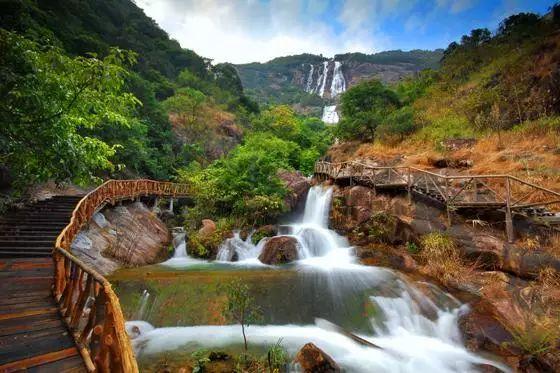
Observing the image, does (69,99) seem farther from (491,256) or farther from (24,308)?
(491,256)

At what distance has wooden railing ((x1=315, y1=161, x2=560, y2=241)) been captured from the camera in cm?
968

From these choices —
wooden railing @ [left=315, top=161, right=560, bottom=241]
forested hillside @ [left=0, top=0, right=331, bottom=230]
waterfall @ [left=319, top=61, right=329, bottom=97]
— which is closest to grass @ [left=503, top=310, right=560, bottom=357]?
wooden railing @ [left=315, top=161, right=560, bottom=241]

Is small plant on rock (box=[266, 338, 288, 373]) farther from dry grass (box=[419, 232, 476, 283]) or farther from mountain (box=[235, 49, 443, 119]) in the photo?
mountain (box=[235, 49, 443, 119])

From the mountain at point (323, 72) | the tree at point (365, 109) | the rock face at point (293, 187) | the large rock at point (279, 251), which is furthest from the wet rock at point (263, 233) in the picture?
the mountain at point (323, 72)

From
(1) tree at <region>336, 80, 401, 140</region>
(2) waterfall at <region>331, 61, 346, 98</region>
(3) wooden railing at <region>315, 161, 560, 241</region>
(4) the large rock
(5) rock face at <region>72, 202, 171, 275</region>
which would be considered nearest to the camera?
(3) wooden railing at <region>315, 161, 560, 241</region>

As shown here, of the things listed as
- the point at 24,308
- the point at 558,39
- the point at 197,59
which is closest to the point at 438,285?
the point at 24,308

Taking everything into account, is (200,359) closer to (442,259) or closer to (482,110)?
(442,259)

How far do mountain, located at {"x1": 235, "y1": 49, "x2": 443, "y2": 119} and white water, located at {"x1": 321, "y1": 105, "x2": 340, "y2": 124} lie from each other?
966 centimetres

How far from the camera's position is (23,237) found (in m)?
9.30

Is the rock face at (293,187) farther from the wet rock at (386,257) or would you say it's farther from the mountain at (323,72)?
the mountain at (323,72)

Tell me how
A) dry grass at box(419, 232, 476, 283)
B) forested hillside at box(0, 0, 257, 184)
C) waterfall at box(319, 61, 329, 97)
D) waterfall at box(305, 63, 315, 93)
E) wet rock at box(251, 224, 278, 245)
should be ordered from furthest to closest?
waterfall at box(305, 63, 315, 93) < waterfall at box(319, 61, 329, 97) < wet rock at box(251, 224, 278, 245) < dry grass at box(419, 232, 476, 283) < forested hillside at box(0, 0, 257, 184)

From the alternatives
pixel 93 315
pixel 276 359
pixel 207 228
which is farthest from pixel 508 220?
pixel 207 228

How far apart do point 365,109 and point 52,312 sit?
24784mm

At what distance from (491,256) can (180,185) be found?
20.5 meters
